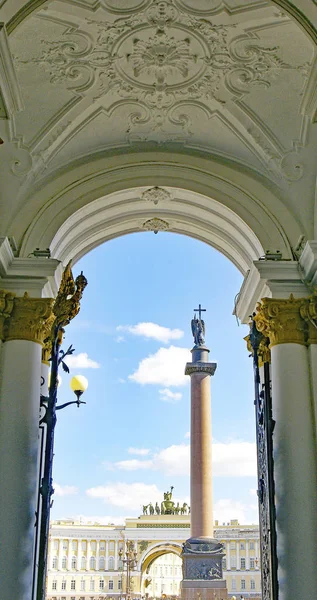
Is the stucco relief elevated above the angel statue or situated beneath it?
situated beneath

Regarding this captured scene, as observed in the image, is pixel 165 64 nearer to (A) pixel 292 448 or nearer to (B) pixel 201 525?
(A) pixel 292 448

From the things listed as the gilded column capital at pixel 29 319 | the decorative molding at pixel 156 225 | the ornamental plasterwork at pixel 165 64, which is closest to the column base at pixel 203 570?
the decorative molding at pixel 156 225

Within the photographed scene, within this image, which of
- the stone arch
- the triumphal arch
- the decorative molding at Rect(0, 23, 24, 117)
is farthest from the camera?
the stone arch

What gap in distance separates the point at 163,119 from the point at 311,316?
3.94 metres

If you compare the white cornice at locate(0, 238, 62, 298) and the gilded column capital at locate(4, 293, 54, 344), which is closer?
the gilded column capital at locate(4, 293, 54, 344)

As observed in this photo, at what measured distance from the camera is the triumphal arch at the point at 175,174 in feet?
31.5

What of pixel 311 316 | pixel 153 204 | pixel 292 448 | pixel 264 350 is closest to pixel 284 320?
pixel 311 316

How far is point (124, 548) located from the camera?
69125 mm

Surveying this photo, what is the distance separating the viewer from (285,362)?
1054 cm

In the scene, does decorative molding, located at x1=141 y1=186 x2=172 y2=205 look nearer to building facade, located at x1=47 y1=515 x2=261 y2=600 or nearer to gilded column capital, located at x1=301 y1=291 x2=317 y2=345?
gilded column capital, located at x1=301 y1=291 x2=317 y2=345

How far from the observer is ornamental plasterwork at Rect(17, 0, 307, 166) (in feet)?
32.4

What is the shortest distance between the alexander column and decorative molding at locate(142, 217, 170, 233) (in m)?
12.5

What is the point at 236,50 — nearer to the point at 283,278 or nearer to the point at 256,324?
the point at 283,278

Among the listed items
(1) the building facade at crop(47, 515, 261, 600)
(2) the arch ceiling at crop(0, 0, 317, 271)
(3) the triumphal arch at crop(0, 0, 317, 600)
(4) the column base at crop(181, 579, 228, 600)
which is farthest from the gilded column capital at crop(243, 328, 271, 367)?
(1) the building facade at crop(47, 515, 261, 600)
